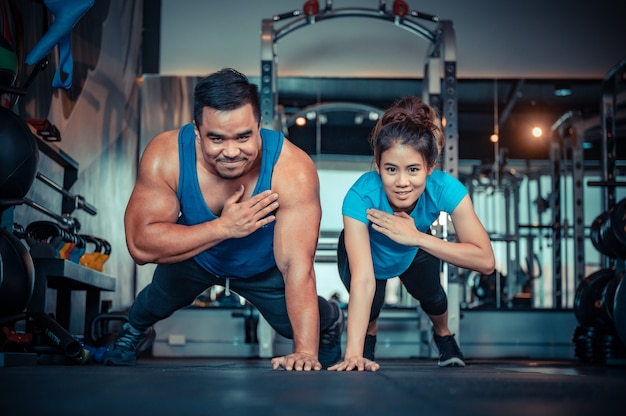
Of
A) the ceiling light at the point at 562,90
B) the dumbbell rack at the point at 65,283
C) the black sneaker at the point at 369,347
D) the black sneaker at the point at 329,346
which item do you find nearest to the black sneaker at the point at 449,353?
the black sneaker at the point at 369,347

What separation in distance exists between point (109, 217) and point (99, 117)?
69 centimetres

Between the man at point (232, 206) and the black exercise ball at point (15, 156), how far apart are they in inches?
17.3

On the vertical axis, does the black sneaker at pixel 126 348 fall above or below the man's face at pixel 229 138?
below

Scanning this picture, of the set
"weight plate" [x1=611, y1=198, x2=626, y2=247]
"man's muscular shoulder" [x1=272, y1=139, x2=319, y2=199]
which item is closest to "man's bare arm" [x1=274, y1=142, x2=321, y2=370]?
"man's muscular shoulder" [x1=272, y1=139, x2=319, y2=199]

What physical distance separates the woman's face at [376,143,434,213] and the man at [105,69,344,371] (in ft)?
0.76

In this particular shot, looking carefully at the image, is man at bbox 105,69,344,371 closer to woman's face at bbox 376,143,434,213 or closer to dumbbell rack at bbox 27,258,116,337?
woman's face at bbox 376,143,434,213

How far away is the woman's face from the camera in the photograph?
227 cm

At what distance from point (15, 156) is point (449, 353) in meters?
1.68

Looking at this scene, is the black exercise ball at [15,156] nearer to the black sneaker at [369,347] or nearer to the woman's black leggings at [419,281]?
the woman's black leggings at [419,281]

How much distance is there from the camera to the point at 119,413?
0.95 meters

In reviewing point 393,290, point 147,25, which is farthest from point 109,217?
point 393,290

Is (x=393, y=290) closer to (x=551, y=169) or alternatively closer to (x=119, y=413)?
(x=551, y=169)

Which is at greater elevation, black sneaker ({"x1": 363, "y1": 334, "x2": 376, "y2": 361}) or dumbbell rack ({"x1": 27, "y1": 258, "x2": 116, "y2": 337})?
dumbbell rack ({"x1": 27, "y1": 258, "x2": 116, "y2": 337})

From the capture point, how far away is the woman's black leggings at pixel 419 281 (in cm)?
265
